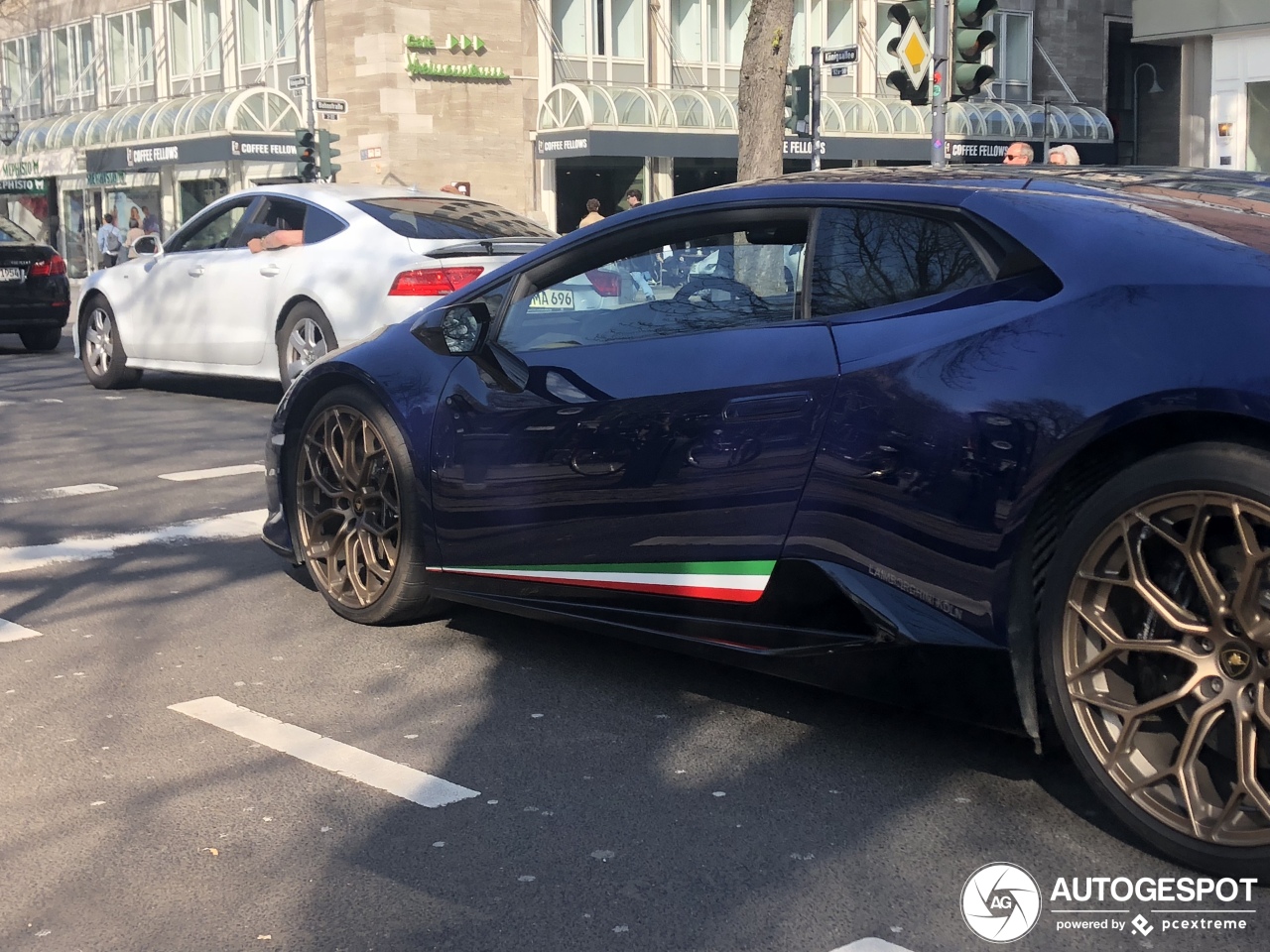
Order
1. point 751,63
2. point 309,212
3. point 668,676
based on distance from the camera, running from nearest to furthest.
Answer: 1. point 668,676
2. point 309,212
3. point 751,63

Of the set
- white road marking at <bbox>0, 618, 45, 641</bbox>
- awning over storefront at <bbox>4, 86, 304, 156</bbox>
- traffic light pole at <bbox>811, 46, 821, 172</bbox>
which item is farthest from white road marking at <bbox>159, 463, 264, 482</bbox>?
awning over storefront at <bbox>4, 86, 304, 156</bbox>

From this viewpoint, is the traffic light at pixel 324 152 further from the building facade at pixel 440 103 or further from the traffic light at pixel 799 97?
the traffic light at pixel 799 97

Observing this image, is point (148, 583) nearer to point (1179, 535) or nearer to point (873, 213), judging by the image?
point (873, 213)

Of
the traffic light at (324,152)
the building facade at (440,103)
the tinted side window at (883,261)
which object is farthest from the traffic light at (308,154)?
the tinted side window at (883,261)

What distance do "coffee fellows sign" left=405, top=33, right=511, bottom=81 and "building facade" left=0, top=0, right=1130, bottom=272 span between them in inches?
1.9

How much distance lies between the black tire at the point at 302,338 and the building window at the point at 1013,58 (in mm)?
36534

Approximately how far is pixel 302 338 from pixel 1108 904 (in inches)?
359

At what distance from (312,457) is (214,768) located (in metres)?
1.68

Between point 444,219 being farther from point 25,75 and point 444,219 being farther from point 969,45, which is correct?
point 25,75

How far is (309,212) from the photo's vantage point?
1153cm

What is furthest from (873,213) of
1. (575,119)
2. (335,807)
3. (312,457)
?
(575,119)

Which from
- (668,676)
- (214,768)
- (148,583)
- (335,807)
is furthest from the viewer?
(148,583)

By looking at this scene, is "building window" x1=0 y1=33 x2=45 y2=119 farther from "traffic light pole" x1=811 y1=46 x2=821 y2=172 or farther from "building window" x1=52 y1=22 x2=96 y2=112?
"traffic light pole" x1=811 y1=46 x2=821 y2=172

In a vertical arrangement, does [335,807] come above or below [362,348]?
below
